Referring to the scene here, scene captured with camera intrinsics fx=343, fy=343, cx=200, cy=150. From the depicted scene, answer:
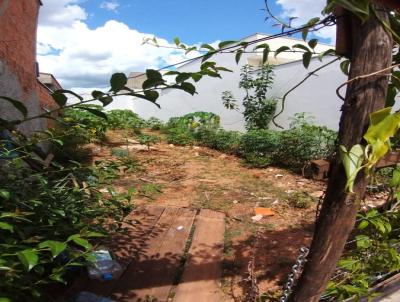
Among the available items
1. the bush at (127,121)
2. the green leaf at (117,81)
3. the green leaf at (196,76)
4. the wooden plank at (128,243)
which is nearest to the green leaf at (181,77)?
the green leaf at (196,76)

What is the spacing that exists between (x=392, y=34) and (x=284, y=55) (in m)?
12.9

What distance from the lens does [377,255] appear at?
2.16 meters

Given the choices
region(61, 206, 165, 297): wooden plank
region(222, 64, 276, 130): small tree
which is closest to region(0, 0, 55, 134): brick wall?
region(61, 206, 165, 297): wooden plank

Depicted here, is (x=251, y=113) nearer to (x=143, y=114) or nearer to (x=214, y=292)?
(x=214, y=292)

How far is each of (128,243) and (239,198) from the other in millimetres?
2200

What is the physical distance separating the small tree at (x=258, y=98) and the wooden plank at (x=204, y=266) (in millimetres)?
5520

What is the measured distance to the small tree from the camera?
29.0ft

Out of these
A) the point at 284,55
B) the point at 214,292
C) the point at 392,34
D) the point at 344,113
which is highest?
the point at 284,55

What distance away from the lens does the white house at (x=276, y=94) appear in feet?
23.5

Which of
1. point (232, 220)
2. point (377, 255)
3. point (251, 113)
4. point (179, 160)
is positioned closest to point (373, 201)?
point (232, 220)

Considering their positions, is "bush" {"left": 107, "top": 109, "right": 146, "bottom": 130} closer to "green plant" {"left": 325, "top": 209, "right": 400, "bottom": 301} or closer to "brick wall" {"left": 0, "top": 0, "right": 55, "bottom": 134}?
"brick wall" {"left": 0, "top": 0, "right": 55, "bottom": 134}

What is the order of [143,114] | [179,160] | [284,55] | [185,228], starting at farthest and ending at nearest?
[143,114] → [284,55] → [179,160] → [185,228]

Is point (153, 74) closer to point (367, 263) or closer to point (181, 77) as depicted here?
point (181, 77)

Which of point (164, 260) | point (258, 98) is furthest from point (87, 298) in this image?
point (258, 98)
